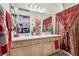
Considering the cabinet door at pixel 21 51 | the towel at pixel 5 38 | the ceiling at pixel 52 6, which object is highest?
the ceiling at pixel 52 6

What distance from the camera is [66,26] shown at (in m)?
1.91

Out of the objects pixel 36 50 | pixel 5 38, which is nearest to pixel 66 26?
pixel 36 50

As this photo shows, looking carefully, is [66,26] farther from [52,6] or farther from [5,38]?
[5,38]

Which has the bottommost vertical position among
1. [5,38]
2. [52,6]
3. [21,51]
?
[21,51]

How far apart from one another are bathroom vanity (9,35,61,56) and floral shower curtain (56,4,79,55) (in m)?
0.08

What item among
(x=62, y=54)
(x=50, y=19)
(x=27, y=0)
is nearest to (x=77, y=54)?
(x=62, y=54)

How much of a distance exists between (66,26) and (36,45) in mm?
475

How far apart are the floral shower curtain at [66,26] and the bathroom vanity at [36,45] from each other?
81 millimetres

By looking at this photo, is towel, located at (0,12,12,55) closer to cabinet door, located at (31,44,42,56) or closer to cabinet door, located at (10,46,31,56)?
cabinet door, located at (10,46,31,56)

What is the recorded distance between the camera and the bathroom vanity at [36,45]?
72.9 inches

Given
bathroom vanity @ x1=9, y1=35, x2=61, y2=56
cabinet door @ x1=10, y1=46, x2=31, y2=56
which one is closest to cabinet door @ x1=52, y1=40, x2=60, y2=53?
bathroom vanity @ x1=9, y1=35, x2=61, y2=56

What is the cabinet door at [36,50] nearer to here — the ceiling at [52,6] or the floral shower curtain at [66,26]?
the floral shower curtain at [66,26]

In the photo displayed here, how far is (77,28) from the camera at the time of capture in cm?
191

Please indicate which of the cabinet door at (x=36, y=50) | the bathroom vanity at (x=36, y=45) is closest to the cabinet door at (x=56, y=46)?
the bathroom vanity at (x=36, y=45)
